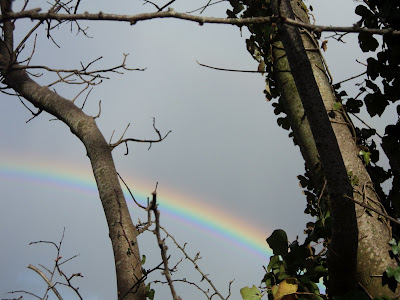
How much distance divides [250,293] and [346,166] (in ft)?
3.41

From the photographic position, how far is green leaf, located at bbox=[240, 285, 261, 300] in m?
2.62

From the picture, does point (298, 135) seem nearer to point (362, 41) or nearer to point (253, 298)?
point (362, 41)

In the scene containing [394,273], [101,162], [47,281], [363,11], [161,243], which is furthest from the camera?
[363,11]

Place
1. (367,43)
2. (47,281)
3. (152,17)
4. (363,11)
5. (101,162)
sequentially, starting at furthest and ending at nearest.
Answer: (363,11) → (367,43) → (101,162) → (47,281) → (152,17)

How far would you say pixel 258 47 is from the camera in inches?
141

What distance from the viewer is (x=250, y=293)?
104 inches

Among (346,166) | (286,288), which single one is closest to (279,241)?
(286,288)

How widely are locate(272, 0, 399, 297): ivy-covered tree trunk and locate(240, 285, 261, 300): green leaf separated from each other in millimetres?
624

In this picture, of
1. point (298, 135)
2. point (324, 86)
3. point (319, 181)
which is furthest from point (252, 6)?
point (319, 181)

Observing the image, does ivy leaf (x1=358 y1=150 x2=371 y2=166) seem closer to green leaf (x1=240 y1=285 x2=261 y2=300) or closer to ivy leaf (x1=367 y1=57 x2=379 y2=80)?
ivy leaf (x1=367 y1=57 x2=379 y2=80)

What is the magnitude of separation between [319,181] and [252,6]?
1727 millimetres

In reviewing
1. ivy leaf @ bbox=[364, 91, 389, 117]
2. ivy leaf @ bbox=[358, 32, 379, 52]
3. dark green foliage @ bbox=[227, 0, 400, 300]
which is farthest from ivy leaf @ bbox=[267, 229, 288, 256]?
ivy leaf @ bbox=[358, 32, 379, 52]

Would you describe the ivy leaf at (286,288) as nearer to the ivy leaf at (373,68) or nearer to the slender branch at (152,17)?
the ivy leaf at (373,68)

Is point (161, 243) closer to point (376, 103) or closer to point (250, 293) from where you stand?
point (250, 293)
